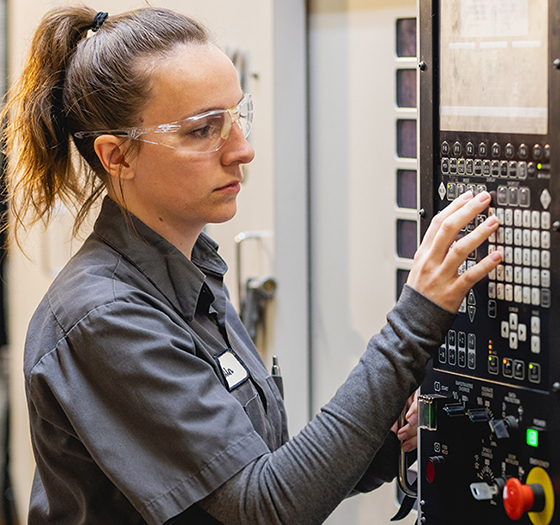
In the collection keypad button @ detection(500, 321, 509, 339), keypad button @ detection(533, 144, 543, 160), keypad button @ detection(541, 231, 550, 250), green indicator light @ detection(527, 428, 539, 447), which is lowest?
green indicator light @ detection(527, 428, 539, 447)

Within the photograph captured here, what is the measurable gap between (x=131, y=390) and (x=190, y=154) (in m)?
0.35

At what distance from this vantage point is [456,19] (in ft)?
3.42

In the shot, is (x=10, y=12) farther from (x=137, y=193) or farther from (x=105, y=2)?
(x=137, y=193)

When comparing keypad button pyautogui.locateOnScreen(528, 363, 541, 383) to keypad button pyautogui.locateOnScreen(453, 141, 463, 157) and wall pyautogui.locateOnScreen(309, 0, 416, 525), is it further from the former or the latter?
wall pyautogui.locateOnScreen(309, 0, 416, 525)

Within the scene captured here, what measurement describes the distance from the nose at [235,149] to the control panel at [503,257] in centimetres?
26

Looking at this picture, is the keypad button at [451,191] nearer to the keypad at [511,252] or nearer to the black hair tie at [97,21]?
the keypad at [511,252]

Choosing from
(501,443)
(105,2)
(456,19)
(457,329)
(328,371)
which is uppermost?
(105,2)

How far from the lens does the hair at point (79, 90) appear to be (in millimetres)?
1166

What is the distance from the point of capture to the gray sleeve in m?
0.97

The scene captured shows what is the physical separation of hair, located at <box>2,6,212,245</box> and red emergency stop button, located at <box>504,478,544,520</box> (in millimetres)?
724

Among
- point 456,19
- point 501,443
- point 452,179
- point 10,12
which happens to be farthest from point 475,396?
point 10,12

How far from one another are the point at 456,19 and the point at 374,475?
0.71 m

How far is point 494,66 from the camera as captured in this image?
998 mm

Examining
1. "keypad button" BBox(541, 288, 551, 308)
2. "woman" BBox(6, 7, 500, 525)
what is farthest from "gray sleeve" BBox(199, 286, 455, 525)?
"keypad button" BBox(541, 288, 551, 308)
